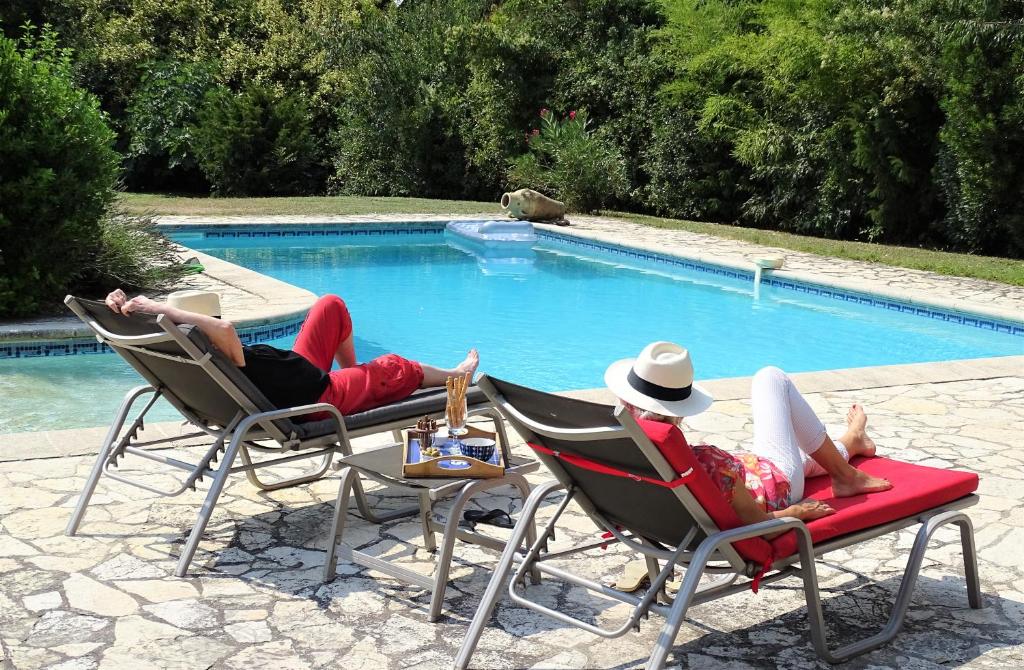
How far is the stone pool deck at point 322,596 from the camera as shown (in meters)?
3.32

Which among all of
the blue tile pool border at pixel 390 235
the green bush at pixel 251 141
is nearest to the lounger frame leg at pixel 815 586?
the blue tile pool border at pixel 390 235

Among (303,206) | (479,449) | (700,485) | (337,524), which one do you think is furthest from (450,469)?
(303,206)

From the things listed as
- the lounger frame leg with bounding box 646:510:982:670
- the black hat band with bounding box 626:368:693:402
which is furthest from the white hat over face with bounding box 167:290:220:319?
the lounger frame leg with bounding box 646:510:982:670

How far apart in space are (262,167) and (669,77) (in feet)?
26.1

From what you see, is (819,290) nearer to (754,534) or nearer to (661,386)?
(661,386)

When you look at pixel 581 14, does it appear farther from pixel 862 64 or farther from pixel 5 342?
pixel 5 342

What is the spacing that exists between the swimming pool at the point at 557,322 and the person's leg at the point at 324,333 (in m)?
2.34

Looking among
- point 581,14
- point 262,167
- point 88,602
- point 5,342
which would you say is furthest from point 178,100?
point 88,602

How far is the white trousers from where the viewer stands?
3523 mm

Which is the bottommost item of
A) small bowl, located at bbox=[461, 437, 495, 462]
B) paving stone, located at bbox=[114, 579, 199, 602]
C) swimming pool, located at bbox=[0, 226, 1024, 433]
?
swimming pool, located at bbox=[0, 226, 1024, 433]

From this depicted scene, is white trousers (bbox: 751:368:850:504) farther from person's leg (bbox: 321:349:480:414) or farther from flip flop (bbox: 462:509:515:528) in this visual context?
person's leg (bbox: 321:349:480:414)

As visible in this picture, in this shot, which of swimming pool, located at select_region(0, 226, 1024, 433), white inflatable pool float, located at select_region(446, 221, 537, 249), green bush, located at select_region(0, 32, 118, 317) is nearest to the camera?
swimming pool, located at select_region(0, 226, 1024, 433)

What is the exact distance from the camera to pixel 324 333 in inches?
192

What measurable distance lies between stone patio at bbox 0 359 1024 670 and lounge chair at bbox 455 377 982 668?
19 centimetres
